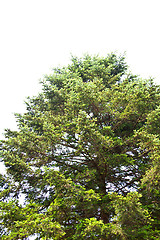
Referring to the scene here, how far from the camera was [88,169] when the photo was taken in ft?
23.3

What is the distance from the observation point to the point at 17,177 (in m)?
7.03

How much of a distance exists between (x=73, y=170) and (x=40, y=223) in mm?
3359

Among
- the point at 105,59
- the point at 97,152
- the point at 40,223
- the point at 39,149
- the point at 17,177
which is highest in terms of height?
the point at 105,59

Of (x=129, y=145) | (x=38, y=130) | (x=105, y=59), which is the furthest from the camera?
(x=105, y=59)

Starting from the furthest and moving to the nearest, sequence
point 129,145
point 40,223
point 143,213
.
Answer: point 129,145 → point 143,213 → point 40,223

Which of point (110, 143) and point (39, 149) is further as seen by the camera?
point (39, 149)

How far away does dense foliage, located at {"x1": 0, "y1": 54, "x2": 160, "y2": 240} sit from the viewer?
498cm

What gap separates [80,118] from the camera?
6078 millimetres

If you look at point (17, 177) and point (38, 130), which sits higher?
point (38, 130)

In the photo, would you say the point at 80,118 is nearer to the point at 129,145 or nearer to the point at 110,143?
the point at 110,143

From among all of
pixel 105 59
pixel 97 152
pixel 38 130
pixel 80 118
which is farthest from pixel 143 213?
pixel 105 59

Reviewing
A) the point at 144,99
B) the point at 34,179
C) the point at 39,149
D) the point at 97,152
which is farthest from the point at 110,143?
the point at 34,179

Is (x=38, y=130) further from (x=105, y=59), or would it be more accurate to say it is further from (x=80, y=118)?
(x=105, y=59)

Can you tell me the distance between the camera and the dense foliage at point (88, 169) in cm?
498
